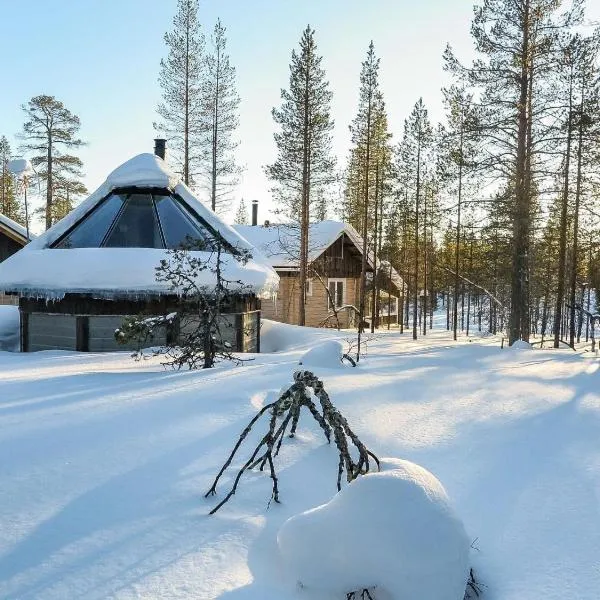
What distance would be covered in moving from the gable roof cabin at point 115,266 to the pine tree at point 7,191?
1238 inches

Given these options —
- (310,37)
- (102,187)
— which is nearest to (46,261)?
(102,187)

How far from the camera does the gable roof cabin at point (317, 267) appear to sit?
83.4 feet

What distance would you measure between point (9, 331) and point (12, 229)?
11.2 metres

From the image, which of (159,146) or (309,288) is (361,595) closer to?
(159,146)

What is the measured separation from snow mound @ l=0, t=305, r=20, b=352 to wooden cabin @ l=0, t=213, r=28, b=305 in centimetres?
948

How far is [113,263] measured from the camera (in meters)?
11.2

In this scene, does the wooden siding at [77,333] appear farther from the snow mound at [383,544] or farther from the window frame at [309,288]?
the window frame at [309,288]

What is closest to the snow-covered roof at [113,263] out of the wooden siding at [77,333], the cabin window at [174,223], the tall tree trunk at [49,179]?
the cabin window at [174,223]

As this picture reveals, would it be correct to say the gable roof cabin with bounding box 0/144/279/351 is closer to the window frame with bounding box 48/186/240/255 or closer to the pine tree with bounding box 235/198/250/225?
the window frame with bounding box 48/186/240/255

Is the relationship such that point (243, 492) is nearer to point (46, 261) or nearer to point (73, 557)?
point (73, 557)

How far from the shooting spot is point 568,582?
216cm

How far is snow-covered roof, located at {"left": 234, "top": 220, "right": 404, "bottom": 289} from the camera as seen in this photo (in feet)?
82.2

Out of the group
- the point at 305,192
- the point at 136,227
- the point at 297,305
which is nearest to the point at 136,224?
the point at 136,227

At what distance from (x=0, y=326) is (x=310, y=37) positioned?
667 inches
